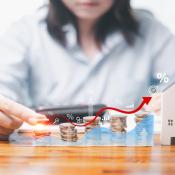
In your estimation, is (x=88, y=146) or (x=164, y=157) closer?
(x=164, y=157)

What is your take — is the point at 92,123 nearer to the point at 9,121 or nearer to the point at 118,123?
the point at 118,123

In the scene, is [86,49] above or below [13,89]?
above

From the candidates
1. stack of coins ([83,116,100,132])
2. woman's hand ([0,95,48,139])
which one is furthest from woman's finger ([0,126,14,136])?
stack of coins ([83,116,100,132])

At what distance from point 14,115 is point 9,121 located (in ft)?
0.12

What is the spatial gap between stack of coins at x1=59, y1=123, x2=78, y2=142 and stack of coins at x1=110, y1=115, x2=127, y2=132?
7.0 inches

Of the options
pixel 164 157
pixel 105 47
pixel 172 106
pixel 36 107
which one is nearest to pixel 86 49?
pixel 105 47

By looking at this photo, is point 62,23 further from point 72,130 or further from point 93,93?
point 72,130

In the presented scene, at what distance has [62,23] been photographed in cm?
173

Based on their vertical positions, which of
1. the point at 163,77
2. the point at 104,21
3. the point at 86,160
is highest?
the point at 104,21

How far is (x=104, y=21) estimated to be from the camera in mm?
1737

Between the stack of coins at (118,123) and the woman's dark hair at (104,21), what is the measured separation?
14.0 inches

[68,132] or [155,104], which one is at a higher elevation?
[155,104]

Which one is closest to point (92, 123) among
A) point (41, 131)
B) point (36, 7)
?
point (41, 131)

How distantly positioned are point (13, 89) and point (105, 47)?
0.47 meters
